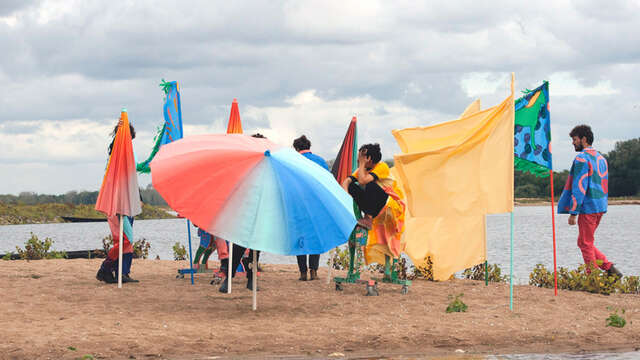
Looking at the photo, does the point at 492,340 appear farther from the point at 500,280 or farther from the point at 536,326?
the point at 500,280

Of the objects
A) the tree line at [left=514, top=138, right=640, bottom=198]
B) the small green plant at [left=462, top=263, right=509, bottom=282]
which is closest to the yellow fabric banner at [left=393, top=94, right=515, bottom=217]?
the small green plant at [left=462, top=263, right=509, bottom=282]

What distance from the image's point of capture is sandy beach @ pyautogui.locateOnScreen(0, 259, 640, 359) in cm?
854

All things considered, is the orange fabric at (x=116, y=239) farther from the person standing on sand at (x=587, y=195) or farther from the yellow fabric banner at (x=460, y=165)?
Result: the person standing on sand at (x=587, y=195)

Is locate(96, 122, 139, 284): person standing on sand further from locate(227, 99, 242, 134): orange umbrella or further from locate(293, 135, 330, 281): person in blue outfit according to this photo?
locate(293, 135, 330, 281): person in blue outfit

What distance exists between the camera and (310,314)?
1026cm

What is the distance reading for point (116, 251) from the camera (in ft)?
40.9

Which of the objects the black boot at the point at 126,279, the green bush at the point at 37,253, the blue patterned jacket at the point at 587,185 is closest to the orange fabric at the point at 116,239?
the black boot at the point at 126,279

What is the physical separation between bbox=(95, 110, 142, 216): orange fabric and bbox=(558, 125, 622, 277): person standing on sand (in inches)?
284

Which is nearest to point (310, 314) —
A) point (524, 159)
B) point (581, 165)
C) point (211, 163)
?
point (211, 163)

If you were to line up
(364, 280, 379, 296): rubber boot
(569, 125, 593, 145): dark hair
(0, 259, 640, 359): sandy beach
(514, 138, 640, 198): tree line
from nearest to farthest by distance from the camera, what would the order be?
(0, 259, 640, 359): sandy beach < (364, 280, 379, 296): rubber boot < (569, 125, 593, 145): dark hair < (514, 138, 640, 198): tree line

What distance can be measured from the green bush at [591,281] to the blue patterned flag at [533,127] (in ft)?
6.32

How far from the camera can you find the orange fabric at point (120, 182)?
39.7 ft

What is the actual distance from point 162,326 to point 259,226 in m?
1.68

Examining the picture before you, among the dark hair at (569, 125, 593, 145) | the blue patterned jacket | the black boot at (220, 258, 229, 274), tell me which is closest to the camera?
the black boot at (220, 258, 229, 274)
